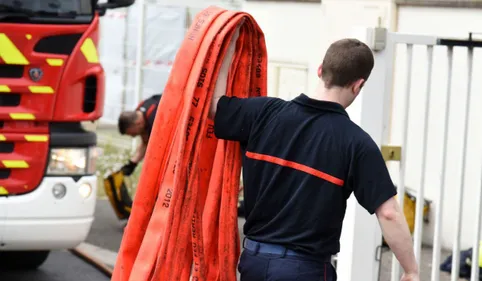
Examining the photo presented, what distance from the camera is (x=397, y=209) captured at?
4.16 m

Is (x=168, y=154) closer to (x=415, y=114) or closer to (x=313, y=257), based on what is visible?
(x=313, y=257)

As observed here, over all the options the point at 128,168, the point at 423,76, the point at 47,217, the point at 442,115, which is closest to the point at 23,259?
the point at 47,217

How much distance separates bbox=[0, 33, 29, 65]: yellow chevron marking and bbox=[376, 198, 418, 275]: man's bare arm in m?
3.84

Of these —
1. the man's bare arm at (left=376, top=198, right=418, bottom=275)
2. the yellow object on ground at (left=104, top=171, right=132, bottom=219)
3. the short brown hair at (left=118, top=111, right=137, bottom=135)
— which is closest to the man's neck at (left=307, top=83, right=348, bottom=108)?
the man's bare arm at (left=376, top=198, right=418, bottom=275)

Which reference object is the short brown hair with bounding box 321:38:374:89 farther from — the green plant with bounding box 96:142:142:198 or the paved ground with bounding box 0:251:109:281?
the green plant with bounding box 96:142:142:198

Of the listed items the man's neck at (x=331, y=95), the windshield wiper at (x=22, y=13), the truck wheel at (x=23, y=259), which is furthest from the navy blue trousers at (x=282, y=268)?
the truck wheel at (x=23, y=259)

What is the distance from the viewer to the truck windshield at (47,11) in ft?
23.9

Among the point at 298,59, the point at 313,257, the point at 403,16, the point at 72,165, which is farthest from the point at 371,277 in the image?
the point at 298,59

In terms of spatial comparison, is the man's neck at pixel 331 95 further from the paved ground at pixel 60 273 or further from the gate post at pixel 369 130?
the paved ground at pixel 60 273

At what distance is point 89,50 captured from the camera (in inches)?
301

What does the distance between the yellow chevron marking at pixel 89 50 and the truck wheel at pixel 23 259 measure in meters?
1.96

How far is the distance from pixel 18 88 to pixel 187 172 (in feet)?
10.4

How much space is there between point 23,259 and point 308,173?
520 cm

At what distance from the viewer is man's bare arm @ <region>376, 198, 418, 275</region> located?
4141 millimetres
